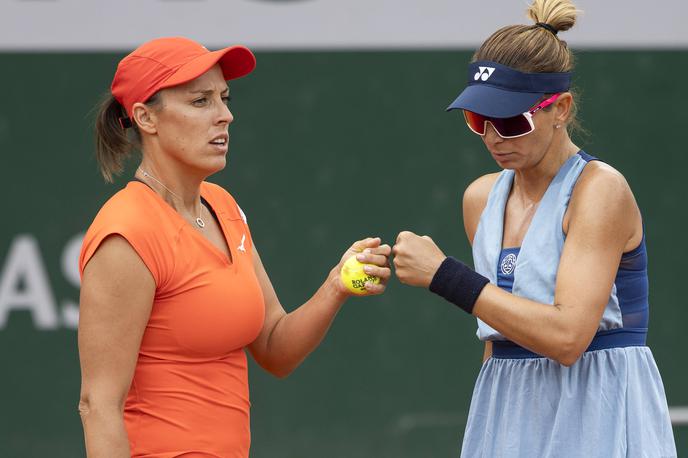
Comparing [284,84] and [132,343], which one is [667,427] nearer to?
[132,343]

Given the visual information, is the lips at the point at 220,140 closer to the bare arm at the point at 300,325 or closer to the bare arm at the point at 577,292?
the bare arm at the point at 300,325

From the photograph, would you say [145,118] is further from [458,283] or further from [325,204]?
[325,204]

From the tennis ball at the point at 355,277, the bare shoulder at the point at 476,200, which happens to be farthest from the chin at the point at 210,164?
the bare shoulder at the point at 476,200

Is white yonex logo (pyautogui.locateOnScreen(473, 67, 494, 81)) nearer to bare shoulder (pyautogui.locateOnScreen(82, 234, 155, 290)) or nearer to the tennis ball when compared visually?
the tennis ball

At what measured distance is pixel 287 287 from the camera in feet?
17.1

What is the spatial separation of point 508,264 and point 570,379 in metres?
0.32

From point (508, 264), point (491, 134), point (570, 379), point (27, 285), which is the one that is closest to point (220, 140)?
point (491, 134)

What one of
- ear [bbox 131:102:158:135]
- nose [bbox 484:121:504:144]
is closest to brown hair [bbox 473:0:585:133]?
nose [bbox 484:121:504:144]

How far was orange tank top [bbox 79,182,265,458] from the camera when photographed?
2682 millimetres

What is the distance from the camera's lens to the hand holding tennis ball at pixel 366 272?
3.02 meters

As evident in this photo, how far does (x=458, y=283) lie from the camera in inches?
108

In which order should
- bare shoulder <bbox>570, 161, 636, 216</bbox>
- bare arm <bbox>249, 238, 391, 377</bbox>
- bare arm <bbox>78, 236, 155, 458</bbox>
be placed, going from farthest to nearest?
bare arm <bbox>249, 238, 391, 377</bbox>
bare shoulder <bbox>570, 161, 636, 216</bbox>
bare arm <bbox>78, 236, 155, 458</bbox>

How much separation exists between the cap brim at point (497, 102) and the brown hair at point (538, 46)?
74 millimetres

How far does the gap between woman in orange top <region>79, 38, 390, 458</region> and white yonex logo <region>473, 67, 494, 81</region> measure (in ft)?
1.78
